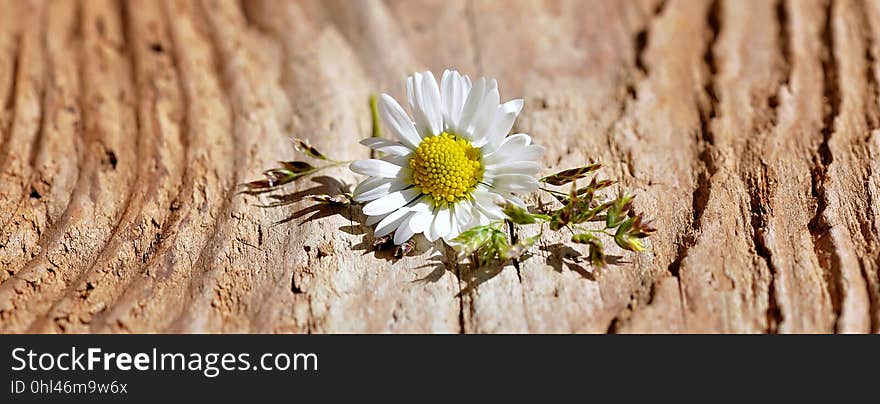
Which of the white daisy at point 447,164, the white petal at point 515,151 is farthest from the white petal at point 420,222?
the white petal at point 515,151

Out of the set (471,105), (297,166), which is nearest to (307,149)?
(297,166)

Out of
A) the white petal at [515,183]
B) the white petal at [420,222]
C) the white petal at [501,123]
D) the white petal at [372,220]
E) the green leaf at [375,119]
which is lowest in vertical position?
the white petal at [420,222]

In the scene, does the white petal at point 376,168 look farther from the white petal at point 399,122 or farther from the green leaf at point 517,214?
the green leaf at point 517,214

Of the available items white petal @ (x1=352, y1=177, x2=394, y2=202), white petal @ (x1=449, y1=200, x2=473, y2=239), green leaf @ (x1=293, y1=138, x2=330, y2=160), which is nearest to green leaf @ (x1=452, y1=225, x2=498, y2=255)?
white petal @ (x1=449, y1=200, x2=473, y2=239)

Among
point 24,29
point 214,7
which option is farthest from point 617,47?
point 24,29

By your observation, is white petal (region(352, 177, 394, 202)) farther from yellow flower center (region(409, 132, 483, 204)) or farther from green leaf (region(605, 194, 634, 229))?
green leaf (region(605, 194, 634, 229))

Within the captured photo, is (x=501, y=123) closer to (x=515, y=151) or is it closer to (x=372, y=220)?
(x=515, y=151)
